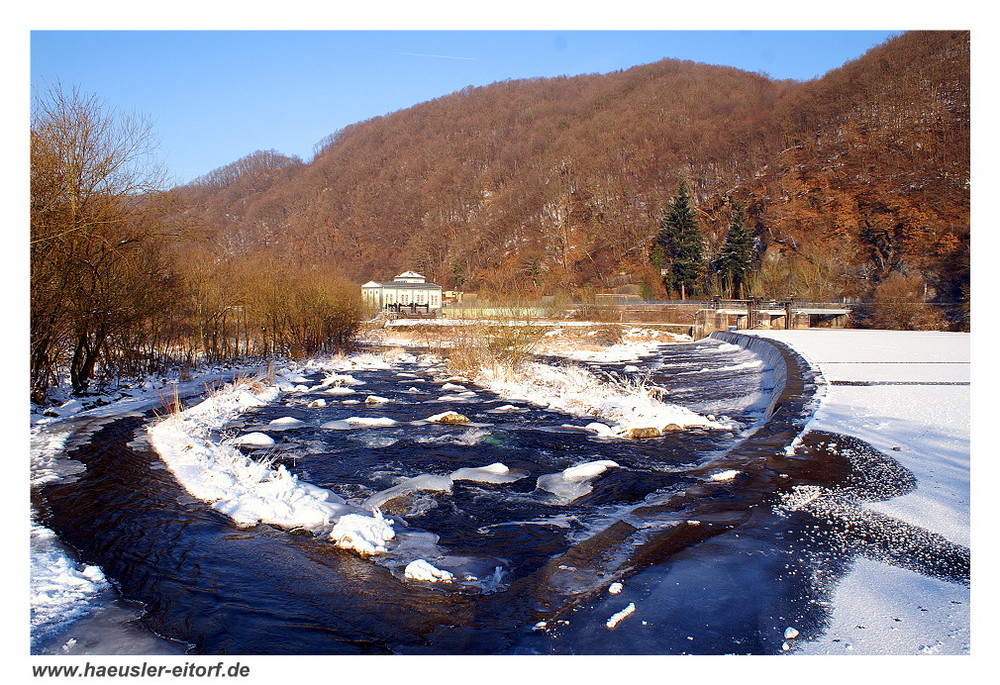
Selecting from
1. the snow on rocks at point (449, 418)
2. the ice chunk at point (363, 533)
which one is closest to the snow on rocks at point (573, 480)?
the ice chunk at point (363, 533)

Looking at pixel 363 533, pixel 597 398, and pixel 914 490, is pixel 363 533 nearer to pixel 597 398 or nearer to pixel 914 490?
pixel 914 490

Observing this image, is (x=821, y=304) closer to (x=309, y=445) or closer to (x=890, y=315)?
(x=890, y=315)

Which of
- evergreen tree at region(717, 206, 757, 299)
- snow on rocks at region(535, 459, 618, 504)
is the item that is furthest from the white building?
snow on rocks at region(535, 459, 618, 504)

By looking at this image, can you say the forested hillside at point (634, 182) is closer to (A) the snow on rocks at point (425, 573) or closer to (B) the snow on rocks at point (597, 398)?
(B) the snow on rocks at point (597, 398)

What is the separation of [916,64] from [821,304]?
4276 cm

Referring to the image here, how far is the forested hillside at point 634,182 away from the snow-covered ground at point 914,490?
405 inches

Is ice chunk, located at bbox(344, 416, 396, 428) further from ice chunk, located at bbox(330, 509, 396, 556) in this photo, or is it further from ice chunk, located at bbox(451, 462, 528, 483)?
ice chunk, located at bbox(330, 509, 396, 556)

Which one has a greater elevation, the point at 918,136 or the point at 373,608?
the point at 918,136

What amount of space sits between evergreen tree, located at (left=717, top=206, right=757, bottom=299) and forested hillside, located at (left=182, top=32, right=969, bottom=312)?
1615 millimetres

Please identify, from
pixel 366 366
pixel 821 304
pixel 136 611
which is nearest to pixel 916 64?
pixel 821 304

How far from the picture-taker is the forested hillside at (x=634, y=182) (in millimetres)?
45781

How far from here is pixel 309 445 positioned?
8727 millimetres

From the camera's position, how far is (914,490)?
4.87 metres

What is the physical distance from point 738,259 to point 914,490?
1715 inches
